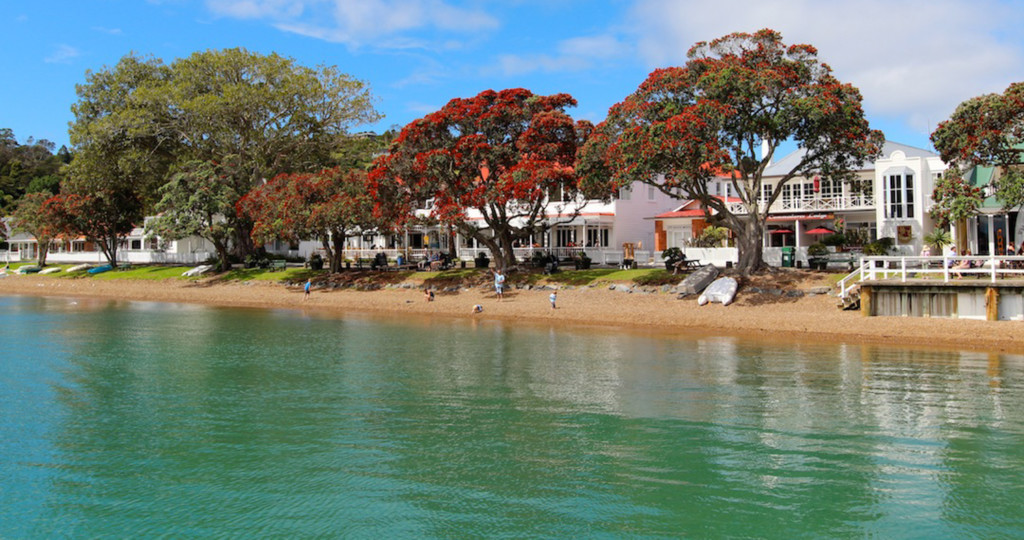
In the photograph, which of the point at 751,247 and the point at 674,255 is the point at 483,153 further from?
the point at 751,247

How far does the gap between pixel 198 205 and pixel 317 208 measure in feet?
42.2

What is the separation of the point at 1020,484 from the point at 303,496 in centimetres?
1026

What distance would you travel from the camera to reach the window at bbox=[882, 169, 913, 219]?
38.9 metres

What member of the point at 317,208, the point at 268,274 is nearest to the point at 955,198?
the point at 317,208

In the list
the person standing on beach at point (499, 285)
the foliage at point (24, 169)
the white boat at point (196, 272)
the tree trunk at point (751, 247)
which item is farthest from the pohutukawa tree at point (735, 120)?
the foliage at point (24, 169)

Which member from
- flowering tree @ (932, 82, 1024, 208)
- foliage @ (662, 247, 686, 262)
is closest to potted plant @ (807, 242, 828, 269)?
foliage @ (662, 247, 686, 262)

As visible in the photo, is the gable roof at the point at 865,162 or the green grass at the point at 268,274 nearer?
the gable roof at the point at 865,162

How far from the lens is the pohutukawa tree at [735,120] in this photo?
29594mm

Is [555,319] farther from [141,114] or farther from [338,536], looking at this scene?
[141,114]

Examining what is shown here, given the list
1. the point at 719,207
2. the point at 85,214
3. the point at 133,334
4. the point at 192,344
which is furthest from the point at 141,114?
the point at 719,207

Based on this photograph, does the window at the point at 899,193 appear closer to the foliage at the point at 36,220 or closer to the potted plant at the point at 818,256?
the potted plant at the point at 818,256

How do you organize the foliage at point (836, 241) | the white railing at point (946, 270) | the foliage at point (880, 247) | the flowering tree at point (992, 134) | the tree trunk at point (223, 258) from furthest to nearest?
1. the tree trunk at point (223, 258)
2. the foliage at point (836, 241)
3. the foliage at point (880, 247)
4. the flowering tree at point (992, 134)
5. the white railing at point (946, 270)

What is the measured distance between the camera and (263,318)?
34875mm

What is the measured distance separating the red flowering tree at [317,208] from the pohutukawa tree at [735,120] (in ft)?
48.4
